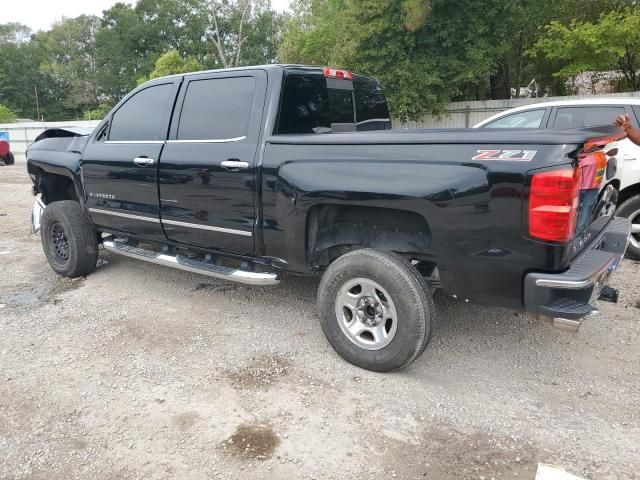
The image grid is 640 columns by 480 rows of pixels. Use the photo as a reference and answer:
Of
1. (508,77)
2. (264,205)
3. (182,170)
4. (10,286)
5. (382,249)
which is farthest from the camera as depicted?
(508,77)

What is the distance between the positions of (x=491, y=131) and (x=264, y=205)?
5.40 ft

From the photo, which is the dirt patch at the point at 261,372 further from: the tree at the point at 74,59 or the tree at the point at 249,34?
the tree at the point at 74,59

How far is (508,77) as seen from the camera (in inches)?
896

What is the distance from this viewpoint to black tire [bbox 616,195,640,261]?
5711 millimetres

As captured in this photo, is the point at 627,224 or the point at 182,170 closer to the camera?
the point at 627,224

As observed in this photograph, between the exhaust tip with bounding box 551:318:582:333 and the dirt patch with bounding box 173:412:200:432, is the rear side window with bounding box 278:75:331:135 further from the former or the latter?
the exhaust tip with bounding box 551:318:582:333

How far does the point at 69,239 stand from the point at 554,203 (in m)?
4.62

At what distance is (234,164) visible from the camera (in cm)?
388

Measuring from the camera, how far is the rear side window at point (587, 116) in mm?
5711

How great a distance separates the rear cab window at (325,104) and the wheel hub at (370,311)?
139 cm

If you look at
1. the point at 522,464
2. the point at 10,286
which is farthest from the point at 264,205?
the point at 10,286

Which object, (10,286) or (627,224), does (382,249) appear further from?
(10,286)

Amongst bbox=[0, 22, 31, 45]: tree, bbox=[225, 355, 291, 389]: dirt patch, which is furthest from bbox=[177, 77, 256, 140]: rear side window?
bbox=[0, 22, 31, 45]: tree

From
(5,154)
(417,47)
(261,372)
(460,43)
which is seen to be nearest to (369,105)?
(261,372)
